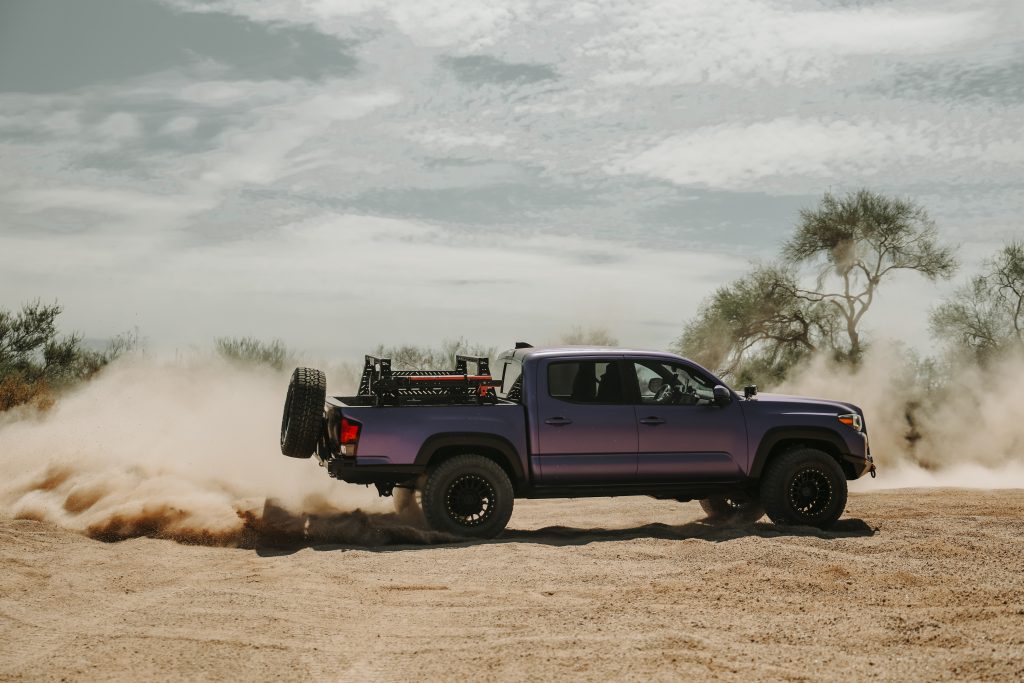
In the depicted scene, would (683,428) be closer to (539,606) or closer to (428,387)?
(428,387)

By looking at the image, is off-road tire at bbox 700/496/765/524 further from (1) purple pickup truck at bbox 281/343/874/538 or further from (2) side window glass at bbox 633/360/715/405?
(2) side window glass at bbox 633/360/715/405

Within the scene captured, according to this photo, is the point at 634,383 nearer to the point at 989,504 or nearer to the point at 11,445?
the point at 989,504

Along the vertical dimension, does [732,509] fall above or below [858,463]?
below

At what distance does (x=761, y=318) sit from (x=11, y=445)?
1197 inches

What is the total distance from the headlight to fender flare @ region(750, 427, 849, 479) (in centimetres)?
18

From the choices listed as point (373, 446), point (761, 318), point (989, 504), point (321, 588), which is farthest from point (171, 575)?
point (761, 318)

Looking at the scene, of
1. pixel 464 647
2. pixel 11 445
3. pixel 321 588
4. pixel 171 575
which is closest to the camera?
pixel 464 647

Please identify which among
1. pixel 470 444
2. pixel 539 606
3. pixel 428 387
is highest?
pixel 428 387

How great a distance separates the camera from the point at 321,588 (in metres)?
8.75

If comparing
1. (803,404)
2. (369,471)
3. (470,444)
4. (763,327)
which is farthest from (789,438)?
(763,327)

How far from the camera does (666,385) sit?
460 inches

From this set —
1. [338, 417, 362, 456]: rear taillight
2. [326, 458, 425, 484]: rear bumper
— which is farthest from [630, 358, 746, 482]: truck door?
[338, 417, 362, 456]: rear taillight

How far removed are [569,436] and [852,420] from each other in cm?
339

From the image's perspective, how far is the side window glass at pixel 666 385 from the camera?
38.1 ft
